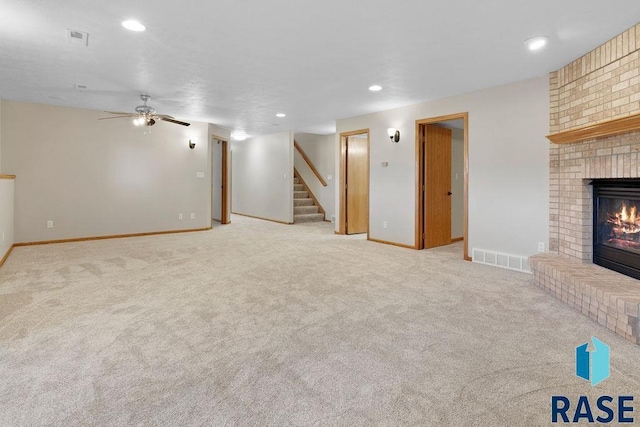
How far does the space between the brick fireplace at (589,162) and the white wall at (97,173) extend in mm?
6503

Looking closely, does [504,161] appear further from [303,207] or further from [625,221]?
[303,207]

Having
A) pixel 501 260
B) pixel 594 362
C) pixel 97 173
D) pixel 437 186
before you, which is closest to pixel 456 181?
pixel 437 186

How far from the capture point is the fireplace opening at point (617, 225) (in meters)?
3.09

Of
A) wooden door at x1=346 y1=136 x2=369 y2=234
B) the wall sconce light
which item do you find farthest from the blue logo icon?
wooden door at x1=346 y1=136 x2=369 y2=234

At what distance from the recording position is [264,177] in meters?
10.0

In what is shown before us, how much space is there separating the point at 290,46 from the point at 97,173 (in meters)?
5.00

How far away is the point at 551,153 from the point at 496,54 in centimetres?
136

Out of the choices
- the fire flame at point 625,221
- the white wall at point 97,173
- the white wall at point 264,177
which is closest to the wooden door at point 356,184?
the white wall at point 264,177

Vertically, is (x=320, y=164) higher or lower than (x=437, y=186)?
higher

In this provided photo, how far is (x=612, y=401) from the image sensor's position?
1745 millimetres

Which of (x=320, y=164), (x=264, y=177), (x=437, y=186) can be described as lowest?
(x=437, y=186)

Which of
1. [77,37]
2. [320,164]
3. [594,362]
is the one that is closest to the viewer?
[594,362]

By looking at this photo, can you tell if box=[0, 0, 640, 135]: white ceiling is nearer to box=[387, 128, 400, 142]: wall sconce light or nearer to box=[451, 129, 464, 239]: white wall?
box=[387, 128, 400, 142]: wall sconce light

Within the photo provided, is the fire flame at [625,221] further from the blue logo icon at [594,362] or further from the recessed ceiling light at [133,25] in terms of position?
the recessed ceiling light at [133,25]
